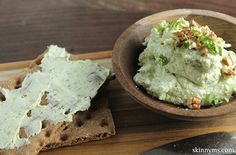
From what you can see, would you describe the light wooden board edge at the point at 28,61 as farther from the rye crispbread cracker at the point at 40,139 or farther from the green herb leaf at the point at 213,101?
the green herb leaf at the point at 213,101

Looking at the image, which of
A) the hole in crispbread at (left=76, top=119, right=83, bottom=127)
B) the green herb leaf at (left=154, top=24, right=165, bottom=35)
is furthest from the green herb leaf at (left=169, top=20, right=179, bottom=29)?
the hole in crispbread at (left=76, top=119, right=83, bottom=127)

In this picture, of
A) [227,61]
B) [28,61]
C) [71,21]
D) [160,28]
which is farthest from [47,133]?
[71,21]

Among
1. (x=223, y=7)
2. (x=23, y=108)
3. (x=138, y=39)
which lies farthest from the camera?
(x=223, y=7)

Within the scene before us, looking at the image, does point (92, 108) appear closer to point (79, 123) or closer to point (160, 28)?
point (79, 123)

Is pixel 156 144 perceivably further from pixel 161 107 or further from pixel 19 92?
pixel 19 92

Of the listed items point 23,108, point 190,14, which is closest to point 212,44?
point 190,14

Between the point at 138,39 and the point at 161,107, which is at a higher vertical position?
the point at 138,39

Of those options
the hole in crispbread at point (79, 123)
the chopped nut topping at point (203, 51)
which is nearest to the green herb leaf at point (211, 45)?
the chopped nut topping at point (203, 51)
